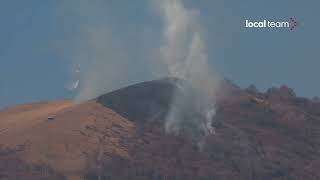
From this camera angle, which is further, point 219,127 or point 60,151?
point 219,127

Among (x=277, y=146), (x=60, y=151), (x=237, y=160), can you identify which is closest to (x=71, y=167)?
(x=60, y=151)

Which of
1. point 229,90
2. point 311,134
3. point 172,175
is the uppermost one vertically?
point 229,90

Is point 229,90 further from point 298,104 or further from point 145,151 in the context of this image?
point 145,151

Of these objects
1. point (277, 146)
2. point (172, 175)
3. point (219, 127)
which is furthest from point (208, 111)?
point (172, 175)

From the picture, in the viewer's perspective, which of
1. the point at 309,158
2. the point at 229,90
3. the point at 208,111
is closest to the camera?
the point at 309,158

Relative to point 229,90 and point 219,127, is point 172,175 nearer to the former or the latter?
point 219,127

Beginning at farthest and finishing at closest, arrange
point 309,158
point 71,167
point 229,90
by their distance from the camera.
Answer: point 229,90, point 309,158, point 71,167

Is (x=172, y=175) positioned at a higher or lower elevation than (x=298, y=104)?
lower
